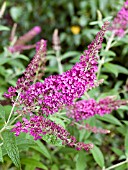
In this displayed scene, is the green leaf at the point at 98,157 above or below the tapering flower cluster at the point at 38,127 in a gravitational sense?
below

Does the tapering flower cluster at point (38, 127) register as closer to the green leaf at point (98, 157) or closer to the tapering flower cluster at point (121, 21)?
the green leaf at point (98, 157)

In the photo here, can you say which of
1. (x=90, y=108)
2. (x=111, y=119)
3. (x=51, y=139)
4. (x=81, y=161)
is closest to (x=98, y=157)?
(x=81, y=161)

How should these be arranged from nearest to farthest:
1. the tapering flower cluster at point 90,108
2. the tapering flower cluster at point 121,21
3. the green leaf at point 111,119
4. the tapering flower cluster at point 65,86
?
1. the tapering flower cluster at point 65,86
2. the tapering flower cluster at point 90,108
3. the green leaf at point 111,119
4. the tapering flower cluster at point 121,21

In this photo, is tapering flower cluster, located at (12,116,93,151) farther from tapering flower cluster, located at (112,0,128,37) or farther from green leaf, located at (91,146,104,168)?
tapering flower cluster, located at (112,0,128,37)

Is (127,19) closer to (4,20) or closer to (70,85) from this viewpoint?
(70,85)

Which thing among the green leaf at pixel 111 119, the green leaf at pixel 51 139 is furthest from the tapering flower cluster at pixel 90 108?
the green leaf at pixel 111 119

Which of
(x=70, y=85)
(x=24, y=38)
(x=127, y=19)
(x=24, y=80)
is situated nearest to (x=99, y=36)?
(x=70, y=85)
